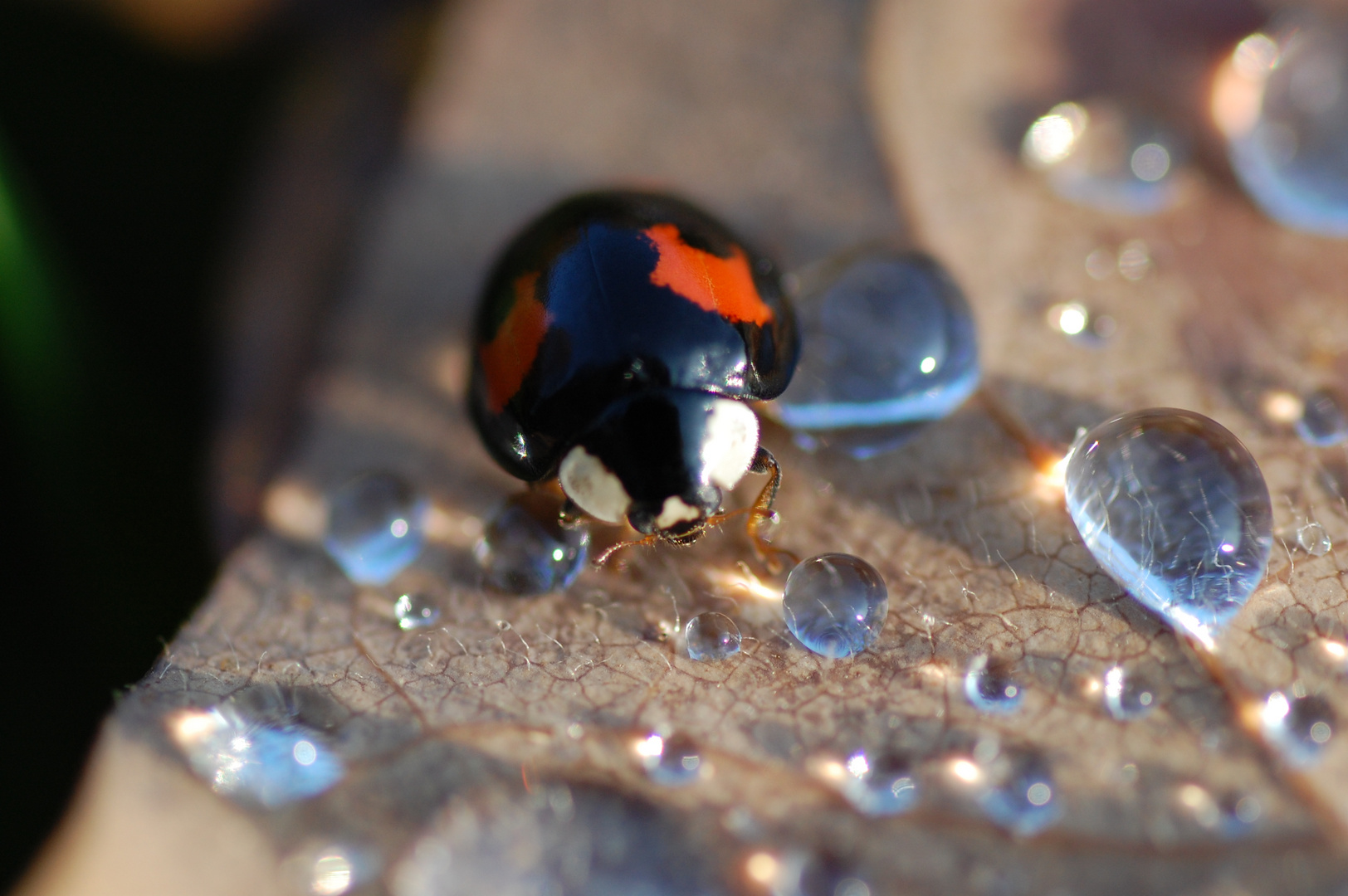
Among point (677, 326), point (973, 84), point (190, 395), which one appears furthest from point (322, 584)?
point (973, 84)

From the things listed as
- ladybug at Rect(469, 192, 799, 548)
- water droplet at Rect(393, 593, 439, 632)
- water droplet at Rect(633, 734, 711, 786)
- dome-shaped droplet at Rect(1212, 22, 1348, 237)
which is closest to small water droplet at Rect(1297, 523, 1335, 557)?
dome-shaped droplet at Rect(1212, 22, 1348, 237)

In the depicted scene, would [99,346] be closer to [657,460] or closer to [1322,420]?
[657,460]

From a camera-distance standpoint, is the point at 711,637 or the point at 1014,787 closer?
the point at 1014,787

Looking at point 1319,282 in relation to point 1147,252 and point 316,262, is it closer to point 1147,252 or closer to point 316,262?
point 1147,252

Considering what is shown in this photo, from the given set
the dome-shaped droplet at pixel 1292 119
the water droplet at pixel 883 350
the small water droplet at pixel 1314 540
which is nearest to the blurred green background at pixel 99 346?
the water droplet at pixel 883 350

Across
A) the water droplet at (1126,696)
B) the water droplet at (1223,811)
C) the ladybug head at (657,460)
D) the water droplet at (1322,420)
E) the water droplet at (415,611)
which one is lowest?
the water droplet at (415,611)

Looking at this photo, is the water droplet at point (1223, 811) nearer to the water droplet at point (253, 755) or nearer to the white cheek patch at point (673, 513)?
the white cheek patch at point (673, 513)

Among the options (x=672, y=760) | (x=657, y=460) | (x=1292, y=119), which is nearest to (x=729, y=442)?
(x=657, y=460)
